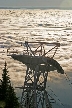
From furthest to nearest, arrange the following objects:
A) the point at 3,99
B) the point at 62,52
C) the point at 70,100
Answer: the point at 62,52 → the point at 70,100 → the point at 3,99

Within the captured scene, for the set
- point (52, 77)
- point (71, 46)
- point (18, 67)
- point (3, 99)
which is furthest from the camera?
point (71, 46)

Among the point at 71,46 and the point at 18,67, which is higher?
the point at 71,46

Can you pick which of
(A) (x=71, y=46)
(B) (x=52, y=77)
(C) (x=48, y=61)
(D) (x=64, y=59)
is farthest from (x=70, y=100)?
(A) (x=71, y=46)

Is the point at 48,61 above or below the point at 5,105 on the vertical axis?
above

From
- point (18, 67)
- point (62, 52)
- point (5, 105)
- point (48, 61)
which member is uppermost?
point (62, 52)

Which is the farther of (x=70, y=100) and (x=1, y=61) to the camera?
(x=1, y=61)

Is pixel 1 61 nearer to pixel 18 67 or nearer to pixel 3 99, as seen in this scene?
pixel 18 67

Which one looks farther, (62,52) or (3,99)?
(62,52)

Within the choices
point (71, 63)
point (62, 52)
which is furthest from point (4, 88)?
point (62, 52)

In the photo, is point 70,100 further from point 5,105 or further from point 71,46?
point 71,46
